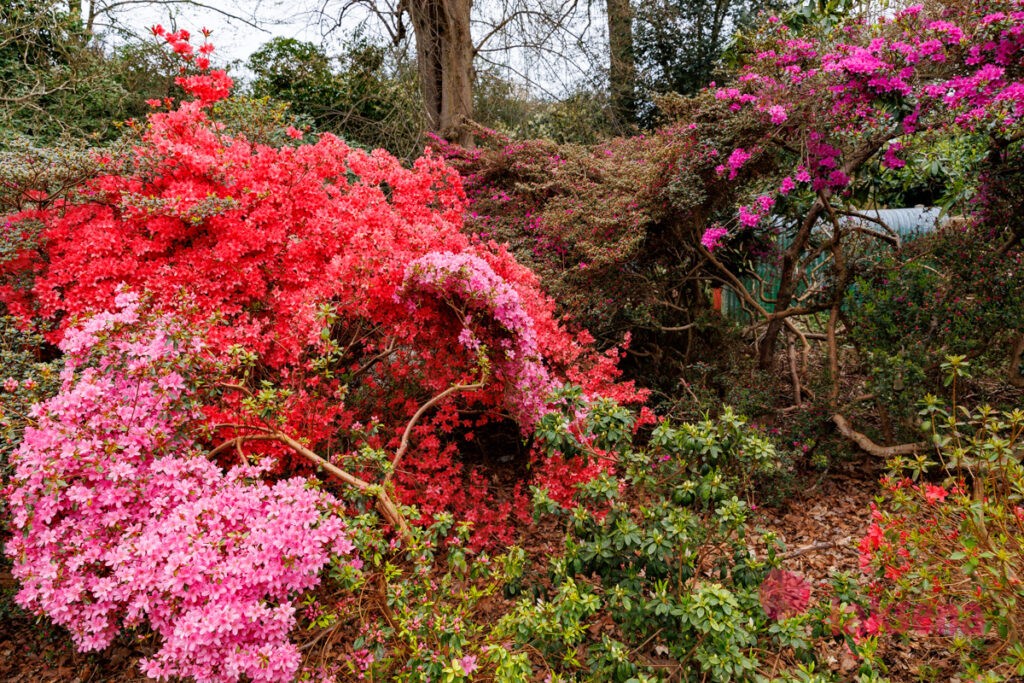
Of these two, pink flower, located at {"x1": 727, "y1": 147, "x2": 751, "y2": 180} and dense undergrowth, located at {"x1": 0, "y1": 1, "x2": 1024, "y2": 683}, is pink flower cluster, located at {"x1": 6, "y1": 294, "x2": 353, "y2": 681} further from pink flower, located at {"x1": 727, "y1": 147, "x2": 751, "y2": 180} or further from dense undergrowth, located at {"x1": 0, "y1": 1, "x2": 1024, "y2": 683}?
pink flower, located at {"x1": 727, "y1": 147, "x2": 751, "y2": 180}

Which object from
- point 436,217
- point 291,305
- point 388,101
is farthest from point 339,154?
point 388,101

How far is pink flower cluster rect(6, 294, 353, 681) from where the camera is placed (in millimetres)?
1763

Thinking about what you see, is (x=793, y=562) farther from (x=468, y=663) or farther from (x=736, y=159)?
(x=736, y=159)

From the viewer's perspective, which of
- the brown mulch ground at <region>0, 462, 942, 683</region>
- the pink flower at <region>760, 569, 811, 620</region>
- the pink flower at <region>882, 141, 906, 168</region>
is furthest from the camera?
the pink flower at <region>882, 141, 906, 168</region>

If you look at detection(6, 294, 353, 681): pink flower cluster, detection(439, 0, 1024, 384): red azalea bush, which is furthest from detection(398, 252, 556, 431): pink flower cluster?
detection(439, 0, 1024, 384): red azalea bush

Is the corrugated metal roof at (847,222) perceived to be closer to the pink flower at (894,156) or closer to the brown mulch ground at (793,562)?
the pink flower at (894,156)

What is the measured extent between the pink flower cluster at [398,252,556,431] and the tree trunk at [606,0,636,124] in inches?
339

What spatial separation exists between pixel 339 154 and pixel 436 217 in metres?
0.72

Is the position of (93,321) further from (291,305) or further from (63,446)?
(291,305)

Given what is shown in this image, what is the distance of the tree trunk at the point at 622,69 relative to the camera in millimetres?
10734

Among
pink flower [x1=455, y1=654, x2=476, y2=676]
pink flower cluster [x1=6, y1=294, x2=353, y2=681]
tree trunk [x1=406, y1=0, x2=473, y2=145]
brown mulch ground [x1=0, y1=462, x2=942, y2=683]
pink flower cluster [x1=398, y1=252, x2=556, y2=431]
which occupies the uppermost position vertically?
tree trunk [x1=406, y1=0, x2=473, y2=145]

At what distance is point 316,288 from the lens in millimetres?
2863

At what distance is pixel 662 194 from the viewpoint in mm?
4445

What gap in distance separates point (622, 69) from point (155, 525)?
418 inches
